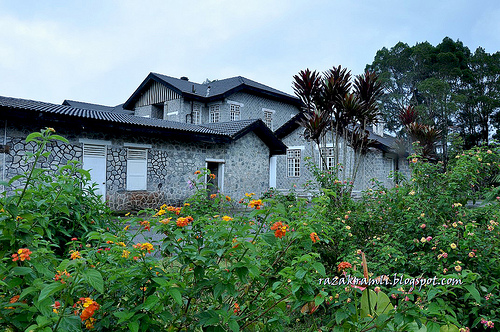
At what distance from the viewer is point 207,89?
2227cm

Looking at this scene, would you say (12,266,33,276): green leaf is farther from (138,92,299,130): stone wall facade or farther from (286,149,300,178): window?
(286,149,300,178): window

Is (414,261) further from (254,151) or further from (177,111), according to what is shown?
(177,111)

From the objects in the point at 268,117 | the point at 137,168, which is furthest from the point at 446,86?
the point at 137,168

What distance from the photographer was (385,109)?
34250mm

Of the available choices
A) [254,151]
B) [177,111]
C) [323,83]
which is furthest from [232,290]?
[177,111]

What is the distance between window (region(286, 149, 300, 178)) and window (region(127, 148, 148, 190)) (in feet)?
37.1

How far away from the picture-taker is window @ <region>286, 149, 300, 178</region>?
2112 cm

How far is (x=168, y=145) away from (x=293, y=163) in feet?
34.9

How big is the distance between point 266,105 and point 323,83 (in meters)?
11.7

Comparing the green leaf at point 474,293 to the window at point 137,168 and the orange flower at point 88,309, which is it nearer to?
the orange flower at point 88,309

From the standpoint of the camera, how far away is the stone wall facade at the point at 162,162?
30.6ft

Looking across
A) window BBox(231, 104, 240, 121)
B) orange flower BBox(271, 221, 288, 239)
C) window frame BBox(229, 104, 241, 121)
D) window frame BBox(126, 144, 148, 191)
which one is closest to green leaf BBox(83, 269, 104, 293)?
orange flower BBox(271, 221, 288, 239)

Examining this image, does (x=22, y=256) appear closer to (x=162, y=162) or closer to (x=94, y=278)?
(x=94, y=278)

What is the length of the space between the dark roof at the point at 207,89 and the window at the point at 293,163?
4296 mm
